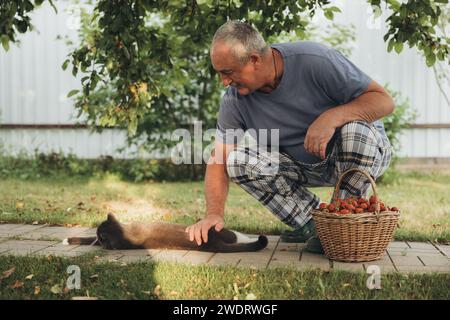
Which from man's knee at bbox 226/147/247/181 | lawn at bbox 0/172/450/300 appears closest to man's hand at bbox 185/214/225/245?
lawn at bbox 0/172/450/300

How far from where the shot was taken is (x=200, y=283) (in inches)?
103

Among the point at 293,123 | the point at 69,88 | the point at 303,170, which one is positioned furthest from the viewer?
the point at 69,88

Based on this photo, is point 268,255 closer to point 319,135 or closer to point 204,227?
point 204,227

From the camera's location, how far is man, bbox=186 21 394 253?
316cm

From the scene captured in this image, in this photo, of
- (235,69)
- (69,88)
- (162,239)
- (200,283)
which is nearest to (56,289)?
(200,283)

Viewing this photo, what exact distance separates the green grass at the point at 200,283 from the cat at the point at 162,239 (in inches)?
18.2

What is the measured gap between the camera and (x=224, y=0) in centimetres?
413

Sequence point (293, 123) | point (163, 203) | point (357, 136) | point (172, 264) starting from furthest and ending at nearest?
point (163, 203)
point (293, 123)
point (357, 136)
point (172, 264)

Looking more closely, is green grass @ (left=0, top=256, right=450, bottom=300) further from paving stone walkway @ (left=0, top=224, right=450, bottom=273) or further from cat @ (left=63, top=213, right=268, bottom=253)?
cat @ (left=63, top=213, right=268, bottom=253)

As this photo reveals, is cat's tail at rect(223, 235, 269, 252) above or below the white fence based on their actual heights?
below

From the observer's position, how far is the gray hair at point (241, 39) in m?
3.08

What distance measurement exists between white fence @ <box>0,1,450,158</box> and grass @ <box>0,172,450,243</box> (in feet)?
3.65

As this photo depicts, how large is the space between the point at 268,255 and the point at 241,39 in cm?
117

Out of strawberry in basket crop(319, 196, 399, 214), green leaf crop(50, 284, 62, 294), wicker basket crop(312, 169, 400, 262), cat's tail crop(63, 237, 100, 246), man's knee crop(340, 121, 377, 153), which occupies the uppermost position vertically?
man's knee crop(340, 121, 377, 153)
